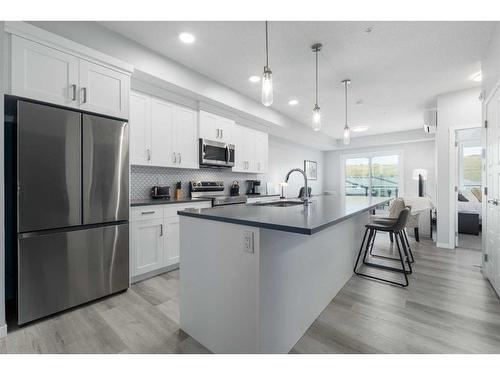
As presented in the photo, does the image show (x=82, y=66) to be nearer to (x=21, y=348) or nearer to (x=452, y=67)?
(x=21, y=348)

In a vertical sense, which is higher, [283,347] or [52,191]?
[52,191]

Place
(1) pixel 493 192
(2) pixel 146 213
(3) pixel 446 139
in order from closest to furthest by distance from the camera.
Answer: (1) pixel 493 192, (2) pixel 146 213, (3) pixel 446 139

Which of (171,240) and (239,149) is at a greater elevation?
(239,149)

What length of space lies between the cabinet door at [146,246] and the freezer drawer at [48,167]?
64 centimetres

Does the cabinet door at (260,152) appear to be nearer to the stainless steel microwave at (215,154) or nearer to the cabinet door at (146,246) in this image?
the stainless steel microwave at (215,154)

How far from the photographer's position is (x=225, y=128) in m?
4.00

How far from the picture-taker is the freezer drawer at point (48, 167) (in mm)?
1776

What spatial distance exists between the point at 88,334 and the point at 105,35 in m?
2.70

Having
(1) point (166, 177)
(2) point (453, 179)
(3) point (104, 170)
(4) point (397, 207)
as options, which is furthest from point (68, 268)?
(2) point (453, 179)

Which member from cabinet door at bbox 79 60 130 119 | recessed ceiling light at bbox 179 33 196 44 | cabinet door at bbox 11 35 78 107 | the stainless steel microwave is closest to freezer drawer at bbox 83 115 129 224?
cabinet door at bbox 79 60 130 119

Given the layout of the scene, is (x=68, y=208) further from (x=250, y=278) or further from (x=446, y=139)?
(x=446, y=139)

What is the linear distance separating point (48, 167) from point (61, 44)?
1.05 m

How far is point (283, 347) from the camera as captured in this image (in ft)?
4.79
